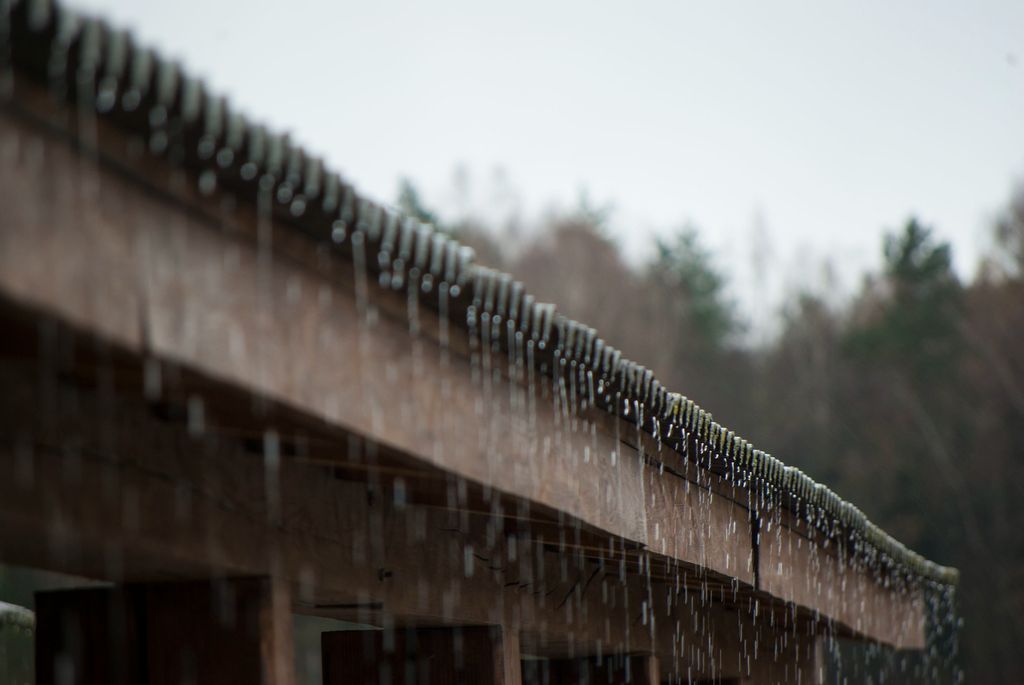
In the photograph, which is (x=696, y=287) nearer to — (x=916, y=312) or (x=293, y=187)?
(x=916, y=312)

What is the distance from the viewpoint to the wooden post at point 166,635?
4191mm

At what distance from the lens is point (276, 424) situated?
3.57 m

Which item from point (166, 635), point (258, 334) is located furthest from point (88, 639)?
point (258, 334)

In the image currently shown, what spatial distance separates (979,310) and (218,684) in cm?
3491

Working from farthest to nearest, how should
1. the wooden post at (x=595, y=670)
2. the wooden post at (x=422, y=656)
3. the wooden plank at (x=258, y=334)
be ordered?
the wooden post at (x=595, y=670) < the wooden post at (x=422, y=656) < the wooden plank at (x=258, y=334)

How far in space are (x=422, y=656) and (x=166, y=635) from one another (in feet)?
5.96

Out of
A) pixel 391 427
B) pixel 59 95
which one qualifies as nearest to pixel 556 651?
pixel 391 427

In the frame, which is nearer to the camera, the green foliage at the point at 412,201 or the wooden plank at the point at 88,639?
the wooden plank at the point at 88,639

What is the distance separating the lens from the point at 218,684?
423 centimetres

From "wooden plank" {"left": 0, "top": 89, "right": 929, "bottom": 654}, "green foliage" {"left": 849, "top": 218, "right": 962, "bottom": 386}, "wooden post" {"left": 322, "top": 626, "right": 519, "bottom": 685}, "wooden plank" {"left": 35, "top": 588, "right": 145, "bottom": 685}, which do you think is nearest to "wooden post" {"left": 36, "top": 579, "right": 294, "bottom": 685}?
"wooden plank" {"left": 35, "top": 588, "right": 145, "bottom": 685}

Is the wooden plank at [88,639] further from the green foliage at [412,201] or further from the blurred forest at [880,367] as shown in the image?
the green foliage at [412,201]

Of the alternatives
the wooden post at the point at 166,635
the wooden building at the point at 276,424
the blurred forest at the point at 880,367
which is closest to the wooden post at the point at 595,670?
the wooden building at the point at 276,424

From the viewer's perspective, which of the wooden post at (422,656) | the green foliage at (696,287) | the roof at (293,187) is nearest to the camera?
the roof at (293,187)

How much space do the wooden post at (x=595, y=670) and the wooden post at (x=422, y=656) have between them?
1881 millimetres
